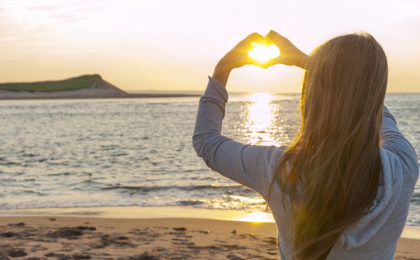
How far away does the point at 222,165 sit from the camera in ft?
4.21

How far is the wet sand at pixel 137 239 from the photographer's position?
598 cm

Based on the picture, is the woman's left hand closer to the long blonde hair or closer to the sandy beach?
the long blonde hair

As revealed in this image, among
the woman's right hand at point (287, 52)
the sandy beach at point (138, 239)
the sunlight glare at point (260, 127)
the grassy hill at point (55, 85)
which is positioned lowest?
the sunlight glare at point (260, 127)

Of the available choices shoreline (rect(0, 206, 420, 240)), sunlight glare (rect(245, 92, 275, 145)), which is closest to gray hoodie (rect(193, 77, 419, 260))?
shoreline (rect(0, 206, 420, 240))

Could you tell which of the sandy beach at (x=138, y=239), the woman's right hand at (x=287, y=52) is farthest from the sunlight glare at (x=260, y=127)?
the woman's right hand at (x=287, y=52)

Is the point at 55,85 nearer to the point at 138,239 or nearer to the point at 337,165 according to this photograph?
the point at 138,239

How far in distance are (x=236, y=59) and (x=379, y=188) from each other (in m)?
0.55

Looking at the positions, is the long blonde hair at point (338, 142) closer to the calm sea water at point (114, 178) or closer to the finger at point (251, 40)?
the finger at point (251, 40)

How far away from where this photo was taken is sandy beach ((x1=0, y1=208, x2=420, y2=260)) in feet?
19.6

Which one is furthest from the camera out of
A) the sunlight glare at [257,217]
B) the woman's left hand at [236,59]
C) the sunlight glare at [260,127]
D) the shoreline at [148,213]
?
the sunlight glare at [260,127]

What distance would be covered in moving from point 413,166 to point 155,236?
604 centimetres

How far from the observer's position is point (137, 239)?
681cm

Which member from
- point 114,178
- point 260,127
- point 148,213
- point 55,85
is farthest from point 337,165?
point 55,85

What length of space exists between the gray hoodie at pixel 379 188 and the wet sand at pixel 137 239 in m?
4.71
